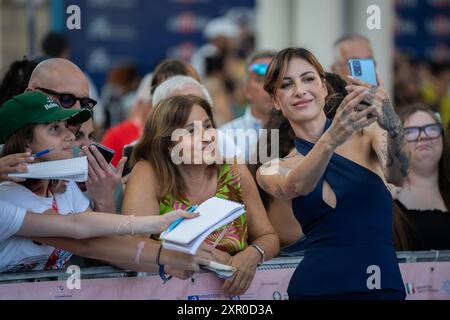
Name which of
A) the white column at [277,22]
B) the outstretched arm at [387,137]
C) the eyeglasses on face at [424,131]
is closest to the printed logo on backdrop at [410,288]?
the outstretched arm at [387,137]

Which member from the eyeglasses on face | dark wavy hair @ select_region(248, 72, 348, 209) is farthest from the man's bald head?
the eyeglasses on face

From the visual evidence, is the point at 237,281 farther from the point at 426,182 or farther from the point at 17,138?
the point at 426,182

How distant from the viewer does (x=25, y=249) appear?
373 cm

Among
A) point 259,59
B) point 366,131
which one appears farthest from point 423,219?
point 259,59

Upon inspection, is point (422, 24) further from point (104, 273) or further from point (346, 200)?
point (104, 273)

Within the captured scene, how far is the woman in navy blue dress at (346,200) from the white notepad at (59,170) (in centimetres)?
83

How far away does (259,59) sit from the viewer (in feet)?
20.4

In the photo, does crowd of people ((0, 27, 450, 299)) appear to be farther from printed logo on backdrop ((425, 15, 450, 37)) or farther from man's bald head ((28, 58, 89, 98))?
printed logo on backdrop ((425, 15, 450, 37))

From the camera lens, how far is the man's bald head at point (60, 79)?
4262mm

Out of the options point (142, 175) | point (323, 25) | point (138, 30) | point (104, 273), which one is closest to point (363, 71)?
point (142, 175)

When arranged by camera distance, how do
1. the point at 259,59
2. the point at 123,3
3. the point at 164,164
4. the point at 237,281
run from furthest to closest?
the point at 123,3 < the point at 259,59 < the point at 164,164 < the point at 237,281

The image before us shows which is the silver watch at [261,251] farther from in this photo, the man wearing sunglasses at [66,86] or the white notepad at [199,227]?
the man wearing sunglasses at [66,86]

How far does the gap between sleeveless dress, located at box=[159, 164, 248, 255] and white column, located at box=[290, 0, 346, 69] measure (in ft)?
13.8
